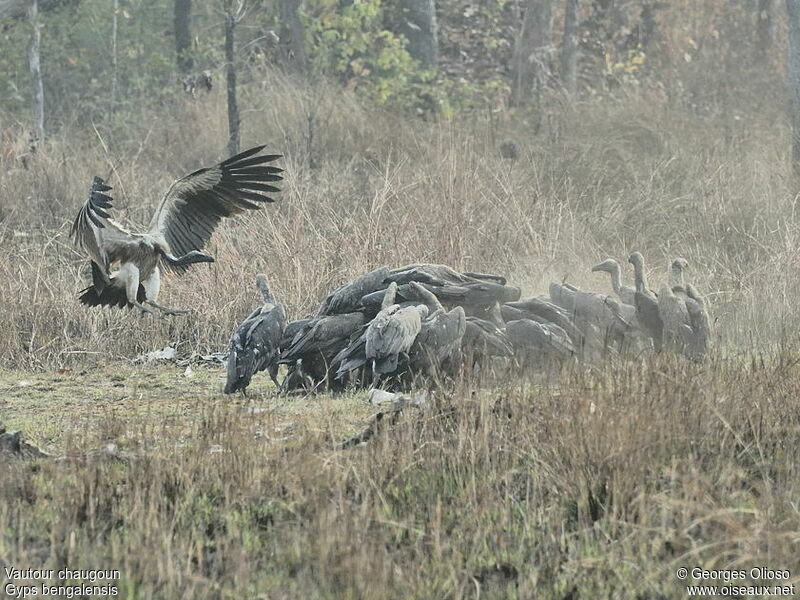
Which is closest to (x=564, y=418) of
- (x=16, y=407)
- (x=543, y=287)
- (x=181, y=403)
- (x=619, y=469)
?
(x=619, y=469)

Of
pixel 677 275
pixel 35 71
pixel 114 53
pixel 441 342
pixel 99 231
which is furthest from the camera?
pixel 114 53

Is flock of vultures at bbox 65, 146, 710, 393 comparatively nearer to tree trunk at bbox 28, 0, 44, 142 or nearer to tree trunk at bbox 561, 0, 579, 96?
tree trunk at bbox 28, 0, 44, 142

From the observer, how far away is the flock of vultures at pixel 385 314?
7828 millimetres

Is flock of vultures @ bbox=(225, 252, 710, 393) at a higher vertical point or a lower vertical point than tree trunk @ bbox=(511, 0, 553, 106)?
lower

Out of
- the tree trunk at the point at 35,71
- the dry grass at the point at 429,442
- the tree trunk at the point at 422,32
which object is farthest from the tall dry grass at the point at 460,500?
the tree trunk at the point at 422,32

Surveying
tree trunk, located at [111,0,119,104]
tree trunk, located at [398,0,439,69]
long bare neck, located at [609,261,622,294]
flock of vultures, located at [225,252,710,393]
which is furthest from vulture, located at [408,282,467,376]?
tree trunk, located at [111,0,119,104]

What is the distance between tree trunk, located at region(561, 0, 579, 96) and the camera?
1939cm

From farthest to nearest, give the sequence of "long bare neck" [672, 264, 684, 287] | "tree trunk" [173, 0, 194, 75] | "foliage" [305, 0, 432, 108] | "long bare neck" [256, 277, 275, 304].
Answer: "tree trunk" [173, 0, 194, 75] < "foliage" [305, 0, 432, 108] < "long bare neck" [672, 264, 684, 287] < "long bare neck" [256, 277, 275, 304]

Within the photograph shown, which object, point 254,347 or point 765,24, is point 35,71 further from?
point 765,24

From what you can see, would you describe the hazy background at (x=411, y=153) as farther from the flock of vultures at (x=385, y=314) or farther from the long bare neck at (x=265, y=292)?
the long bare neck at (x=265, y=292)

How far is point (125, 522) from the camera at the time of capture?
4.97m

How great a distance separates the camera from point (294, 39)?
19.5 meters

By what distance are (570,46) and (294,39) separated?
400cm

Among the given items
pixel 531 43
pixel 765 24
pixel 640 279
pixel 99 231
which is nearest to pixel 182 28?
pixel 531 43
